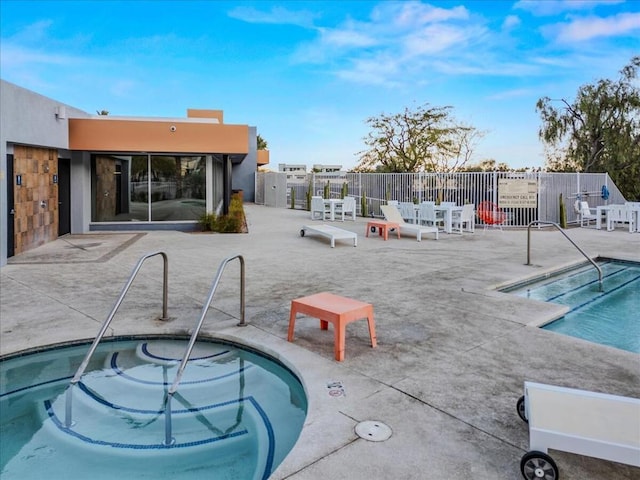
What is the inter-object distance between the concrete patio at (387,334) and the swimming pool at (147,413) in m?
0.25

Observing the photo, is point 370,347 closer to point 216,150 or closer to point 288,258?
point 288,258

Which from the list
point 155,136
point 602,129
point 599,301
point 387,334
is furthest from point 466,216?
point 602,129

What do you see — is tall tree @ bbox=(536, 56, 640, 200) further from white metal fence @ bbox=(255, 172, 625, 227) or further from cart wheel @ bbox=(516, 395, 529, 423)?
cart wheel @ bbox=(516, 395, 529, 423)

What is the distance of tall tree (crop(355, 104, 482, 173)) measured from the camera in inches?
1203

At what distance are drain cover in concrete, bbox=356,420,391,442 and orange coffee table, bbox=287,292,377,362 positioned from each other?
3.80ft

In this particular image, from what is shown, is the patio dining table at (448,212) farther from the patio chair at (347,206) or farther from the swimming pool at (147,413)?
the swimming pool at (147,413)

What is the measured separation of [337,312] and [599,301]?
16.7 ft

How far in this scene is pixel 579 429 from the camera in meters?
2.53

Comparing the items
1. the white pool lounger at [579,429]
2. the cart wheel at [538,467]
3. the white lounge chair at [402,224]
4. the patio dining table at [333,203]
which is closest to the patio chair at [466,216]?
the white lounge chair at [402,224]

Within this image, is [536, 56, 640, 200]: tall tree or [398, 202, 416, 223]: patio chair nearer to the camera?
[398, 202, 416, 223]: patio chair

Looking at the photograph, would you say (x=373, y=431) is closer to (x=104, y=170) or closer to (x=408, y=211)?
(x=408, y=211)

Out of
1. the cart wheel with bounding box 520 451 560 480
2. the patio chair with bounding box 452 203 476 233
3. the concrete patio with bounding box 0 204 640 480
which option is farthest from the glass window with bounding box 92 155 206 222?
the cart wheel with bounding box 520 451 560 480

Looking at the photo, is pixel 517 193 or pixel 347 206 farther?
pixel 347 206

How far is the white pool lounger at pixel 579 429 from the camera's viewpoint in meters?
2.41
